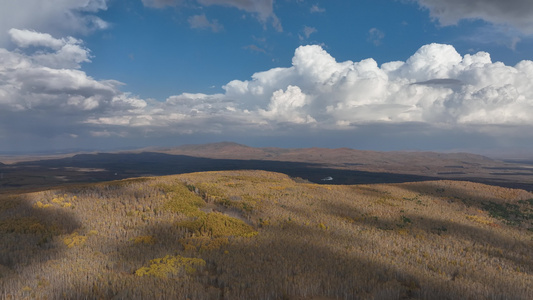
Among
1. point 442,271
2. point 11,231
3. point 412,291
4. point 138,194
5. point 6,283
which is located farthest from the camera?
point 138,194

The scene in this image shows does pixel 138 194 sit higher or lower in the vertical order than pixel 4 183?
higher

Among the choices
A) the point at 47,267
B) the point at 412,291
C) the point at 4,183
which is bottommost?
the point at 4,183

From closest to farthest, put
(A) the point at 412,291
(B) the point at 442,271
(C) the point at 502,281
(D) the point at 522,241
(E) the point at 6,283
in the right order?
1. (E) the point at 6,283
2. (A) the point at 412,291
3. (C) the point at 502,281
4. (B) the point at 442,271
5. (D) the point at 522,241

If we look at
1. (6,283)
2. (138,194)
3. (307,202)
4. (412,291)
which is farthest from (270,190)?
(6,283)

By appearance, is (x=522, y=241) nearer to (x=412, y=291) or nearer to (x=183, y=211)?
(x=412, y=291)

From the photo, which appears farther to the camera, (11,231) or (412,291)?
(11,231)

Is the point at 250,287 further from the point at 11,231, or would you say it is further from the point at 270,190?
the point at 270,190
